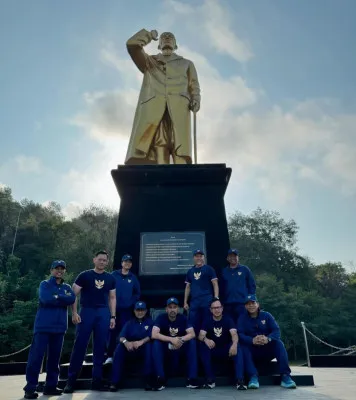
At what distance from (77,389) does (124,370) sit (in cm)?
66

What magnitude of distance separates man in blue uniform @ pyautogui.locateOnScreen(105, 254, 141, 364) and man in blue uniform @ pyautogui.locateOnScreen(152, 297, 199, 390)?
2.60 feet

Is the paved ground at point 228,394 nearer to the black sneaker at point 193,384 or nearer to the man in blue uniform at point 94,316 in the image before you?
the black sneaker at point 193,384

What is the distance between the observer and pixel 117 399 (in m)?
4.25

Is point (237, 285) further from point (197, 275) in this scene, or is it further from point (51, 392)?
point (51, 392)

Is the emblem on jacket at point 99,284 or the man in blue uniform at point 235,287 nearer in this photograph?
the emblem on jacket at point 99,284

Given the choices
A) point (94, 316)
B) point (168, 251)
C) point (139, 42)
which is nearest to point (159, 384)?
point (94, 316)

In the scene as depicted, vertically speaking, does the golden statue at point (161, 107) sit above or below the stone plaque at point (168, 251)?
above

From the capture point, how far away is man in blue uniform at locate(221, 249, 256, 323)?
616 centimetres

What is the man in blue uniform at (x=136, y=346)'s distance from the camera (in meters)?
5.06

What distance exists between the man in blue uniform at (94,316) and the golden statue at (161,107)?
3.47 metres

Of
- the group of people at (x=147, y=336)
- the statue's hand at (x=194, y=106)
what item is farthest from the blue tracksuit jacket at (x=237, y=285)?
the statue's hand at (x=194, y=106)

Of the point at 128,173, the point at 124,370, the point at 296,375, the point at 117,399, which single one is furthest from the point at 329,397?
the point at 128,173

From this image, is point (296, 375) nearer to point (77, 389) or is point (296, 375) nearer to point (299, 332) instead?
point (77, 389)

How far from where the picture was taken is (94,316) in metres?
5.14
